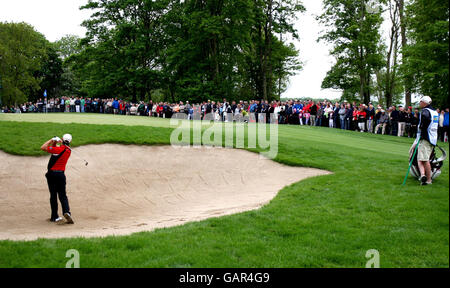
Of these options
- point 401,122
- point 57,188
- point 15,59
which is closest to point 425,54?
point 401,122

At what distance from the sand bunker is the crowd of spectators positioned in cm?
1529

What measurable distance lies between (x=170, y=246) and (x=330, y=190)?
6.26 meters

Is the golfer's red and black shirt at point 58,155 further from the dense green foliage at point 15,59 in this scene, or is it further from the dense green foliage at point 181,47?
the dense green foliage at point 15,59

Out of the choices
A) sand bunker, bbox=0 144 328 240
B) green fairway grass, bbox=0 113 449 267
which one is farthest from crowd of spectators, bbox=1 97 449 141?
green fairway grass, bbox=0 113 449 267

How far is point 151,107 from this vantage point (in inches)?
1603

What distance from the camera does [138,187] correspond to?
13703 millimetres

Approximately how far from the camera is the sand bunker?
1008cm

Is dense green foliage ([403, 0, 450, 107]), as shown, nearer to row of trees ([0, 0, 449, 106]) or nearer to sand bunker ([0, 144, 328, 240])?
row of trees ([0, 0, 449, 106])

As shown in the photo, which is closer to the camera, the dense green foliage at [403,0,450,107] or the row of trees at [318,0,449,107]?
the dense green foliage at [403,0,450,107]

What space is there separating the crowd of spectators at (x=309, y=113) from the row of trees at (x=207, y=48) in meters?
8.08

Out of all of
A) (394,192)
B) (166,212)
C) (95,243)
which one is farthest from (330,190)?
(95,243)

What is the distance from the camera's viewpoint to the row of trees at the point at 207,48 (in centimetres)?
4425
